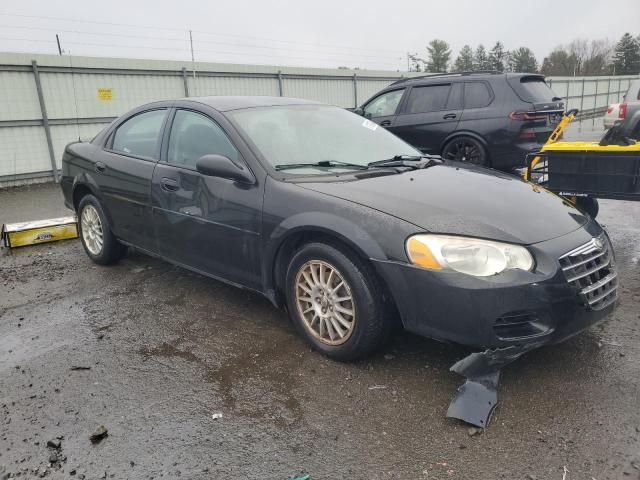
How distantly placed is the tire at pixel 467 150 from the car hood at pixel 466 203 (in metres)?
4.40

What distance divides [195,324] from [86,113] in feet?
29.3

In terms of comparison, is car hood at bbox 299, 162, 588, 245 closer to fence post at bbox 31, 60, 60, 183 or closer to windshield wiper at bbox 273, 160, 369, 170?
windshield wiper at bbox 273, 160, 369, 170

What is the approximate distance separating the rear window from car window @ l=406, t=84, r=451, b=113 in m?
1.02

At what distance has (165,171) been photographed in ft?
13.4

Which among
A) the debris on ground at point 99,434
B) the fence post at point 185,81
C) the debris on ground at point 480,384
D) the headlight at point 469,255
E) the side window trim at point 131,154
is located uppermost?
the fence post at point 185,81

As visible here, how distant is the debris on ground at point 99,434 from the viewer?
253 centimetres

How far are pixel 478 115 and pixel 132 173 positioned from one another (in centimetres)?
539

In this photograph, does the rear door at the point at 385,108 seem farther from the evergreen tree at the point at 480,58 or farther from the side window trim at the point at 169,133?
the evergreen tree at the point at 480,58

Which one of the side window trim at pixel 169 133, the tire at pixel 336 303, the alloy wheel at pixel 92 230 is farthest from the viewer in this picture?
the alloy wheel at pixel 92 230

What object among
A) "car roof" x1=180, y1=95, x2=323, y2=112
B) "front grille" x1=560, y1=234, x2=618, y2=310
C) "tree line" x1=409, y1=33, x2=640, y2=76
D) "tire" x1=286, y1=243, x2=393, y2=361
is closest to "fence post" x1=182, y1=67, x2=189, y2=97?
"car roof" x1=180, y1=95, x2=323, y2=112

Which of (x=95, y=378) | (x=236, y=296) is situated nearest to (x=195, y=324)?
(x=236, y=296)

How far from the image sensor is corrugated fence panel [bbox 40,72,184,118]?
1059cm

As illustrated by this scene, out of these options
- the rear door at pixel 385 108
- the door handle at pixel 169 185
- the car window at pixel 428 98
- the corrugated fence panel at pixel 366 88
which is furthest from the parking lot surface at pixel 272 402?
the corrugated fence panel at pixel 366 88

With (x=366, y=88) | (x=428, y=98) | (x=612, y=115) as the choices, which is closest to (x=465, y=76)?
(x=428, y=98)
